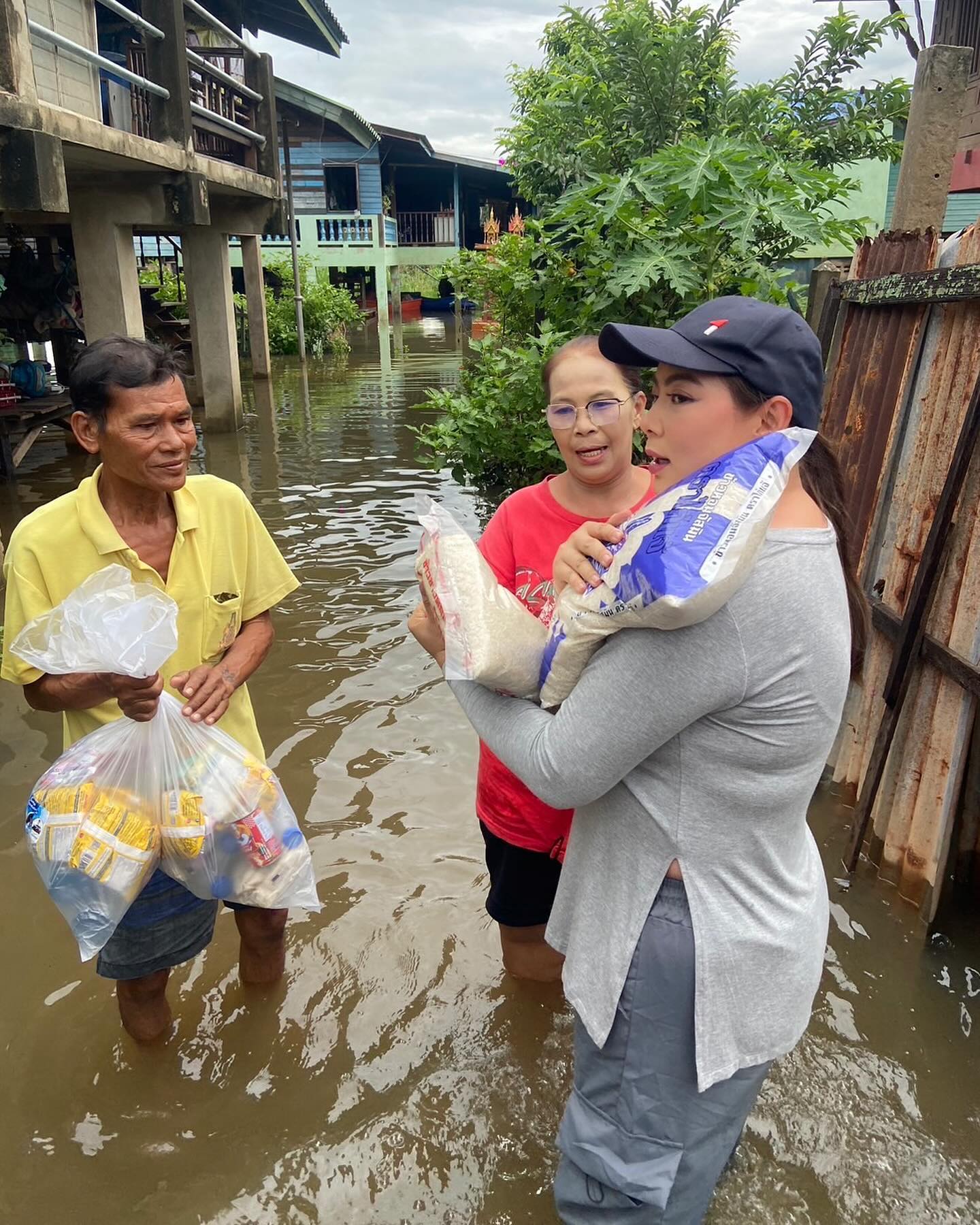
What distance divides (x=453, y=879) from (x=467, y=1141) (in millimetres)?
1119

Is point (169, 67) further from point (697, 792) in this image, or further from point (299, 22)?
point (299, 22)

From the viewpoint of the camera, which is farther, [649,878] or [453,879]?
[453,879]

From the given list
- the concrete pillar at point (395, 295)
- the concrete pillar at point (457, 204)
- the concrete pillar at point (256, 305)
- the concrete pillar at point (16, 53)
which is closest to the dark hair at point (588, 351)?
the concrete pillar at point (16, 53)

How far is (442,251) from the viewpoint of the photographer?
27.6m

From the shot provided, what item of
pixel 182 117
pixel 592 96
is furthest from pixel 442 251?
pixel 592 96

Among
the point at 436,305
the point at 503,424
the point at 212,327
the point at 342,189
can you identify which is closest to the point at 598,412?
the point at 503,424

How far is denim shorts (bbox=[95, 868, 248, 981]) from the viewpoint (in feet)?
7.23

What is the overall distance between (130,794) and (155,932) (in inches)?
17.6

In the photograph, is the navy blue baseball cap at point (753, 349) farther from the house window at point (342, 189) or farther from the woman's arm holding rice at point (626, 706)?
the house window at point (342, 189)

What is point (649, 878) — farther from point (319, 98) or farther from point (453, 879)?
point (319, 98)

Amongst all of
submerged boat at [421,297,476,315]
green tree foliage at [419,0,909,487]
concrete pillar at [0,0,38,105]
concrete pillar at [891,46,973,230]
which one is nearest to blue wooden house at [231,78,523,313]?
submerged boat at [421,297,476,315]

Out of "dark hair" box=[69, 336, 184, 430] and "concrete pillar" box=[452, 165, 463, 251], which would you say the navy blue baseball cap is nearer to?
"dark hair" box=[69, 336, 184, 430]

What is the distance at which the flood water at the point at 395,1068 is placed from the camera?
2160mm

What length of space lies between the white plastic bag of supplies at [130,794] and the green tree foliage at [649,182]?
366 centimetres
